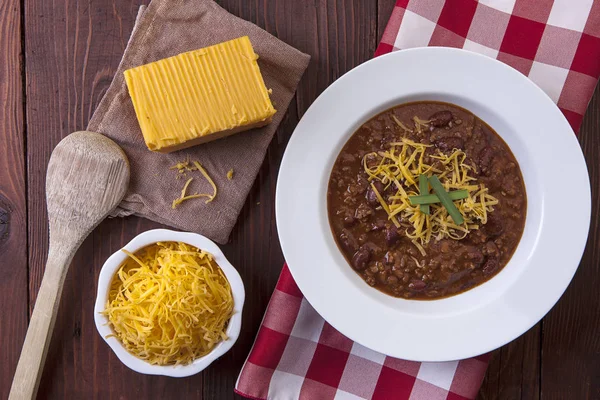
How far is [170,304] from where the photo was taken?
2.48m

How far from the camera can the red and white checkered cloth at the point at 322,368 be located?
2746 mm

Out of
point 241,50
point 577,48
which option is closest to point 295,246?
point 241,50

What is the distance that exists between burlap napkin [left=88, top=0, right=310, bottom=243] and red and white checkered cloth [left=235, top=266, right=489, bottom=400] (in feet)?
1.71

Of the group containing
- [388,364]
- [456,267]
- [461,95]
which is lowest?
[388,364]

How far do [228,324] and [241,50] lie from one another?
4.39 feet

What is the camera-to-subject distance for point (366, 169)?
8.33 ft

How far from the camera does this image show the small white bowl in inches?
101

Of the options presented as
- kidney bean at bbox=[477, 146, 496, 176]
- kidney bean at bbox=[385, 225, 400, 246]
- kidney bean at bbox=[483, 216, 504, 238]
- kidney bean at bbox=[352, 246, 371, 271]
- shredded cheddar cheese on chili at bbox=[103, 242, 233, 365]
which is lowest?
shredded cheddar cheese on chili at bbox=[103, 242, 233, 365]

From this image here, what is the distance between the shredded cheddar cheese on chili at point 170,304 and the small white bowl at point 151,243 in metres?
0.03

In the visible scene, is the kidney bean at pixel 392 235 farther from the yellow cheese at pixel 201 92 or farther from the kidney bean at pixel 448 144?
the yellow cheese at pixel 201 92

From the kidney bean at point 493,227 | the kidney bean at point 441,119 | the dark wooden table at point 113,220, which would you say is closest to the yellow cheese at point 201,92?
the dark wooden table at point 113,220

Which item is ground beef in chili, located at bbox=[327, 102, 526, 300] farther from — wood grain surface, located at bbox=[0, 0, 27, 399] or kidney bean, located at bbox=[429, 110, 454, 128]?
wood grain surface, located at bbox=[0, 0, 27, 399]

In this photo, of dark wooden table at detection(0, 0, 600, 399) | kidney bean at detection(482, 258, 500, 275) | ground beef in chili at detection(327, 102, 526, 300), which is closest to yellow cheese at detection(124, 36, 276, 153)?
dark wooden table at detection(0, 0, 600, 399)

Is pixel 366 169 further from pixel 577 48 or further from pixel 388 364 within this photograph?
pixel 577 48
